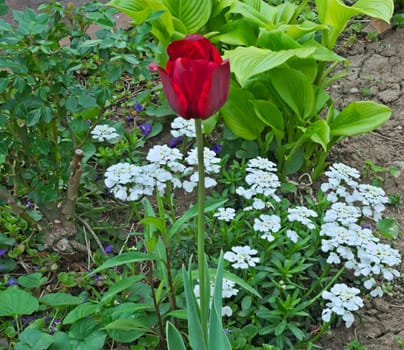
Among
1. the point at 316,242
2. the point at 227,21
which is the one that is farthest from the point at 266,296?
the point at 227,21

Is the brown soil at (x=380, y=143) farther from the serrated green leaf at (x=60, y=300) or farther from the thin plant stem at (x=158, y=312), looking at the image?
the serrated green leaf at (x=60, y=300)

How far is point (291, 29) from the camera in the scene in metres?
2.39

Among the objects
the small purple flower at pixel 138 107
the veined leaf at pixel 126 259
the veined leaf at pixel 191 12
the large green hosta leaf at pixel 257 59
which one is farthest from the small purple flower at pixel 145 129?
the veined leaf at pixel 126 259

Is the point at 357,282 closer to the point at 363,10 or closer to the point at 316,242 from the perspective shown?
the point at 316,242

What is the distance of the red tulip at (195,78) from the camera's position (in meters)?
1.10

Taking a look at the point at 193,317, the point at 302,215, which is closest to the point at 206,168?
the point at 302,215

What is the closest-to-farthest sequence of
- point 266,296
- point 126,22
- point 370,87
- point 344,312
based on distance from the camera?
point 344,312, point 266,296, point 370,87, point 126,22

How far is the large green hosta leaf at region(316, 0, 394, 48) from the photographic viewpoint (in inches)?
93.4

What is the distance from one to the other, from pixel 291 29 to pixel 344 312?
1.07 meters

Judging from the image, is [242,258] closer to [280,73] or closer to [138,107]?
[280,73]

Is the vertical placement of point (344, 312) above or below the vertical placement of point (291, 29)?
below

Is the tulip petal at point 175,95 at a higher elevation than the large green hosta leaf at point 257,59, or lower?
higher

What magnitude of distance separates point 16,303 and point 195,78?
3.08 ft

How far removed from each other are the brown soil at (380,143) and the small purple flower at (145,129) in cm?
70
